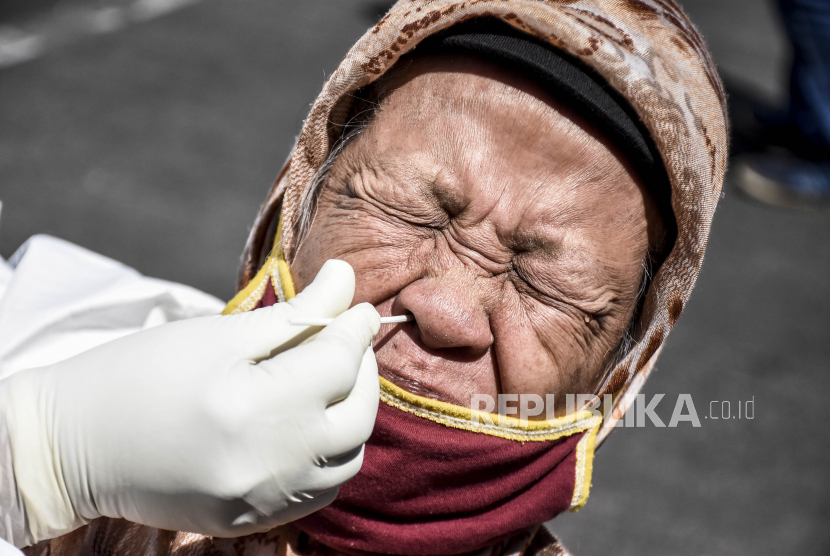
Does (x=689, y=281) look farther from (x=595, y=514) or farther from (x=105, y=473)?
(x=595, y=514)

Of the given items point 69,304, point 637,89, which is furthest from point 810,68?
point 69,304

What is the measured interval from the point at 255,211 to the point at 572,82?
3778 millimetres

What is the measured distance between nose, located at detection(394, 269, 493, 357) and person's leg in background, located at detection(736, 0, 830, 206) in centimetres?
543

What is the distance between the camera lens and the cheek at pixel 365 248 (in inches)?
59.4

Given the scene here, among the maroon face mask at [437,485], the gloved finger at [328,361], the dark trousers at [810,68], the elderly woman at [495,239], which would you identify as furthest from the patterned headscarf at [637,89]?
the dark trousers at [810,68]

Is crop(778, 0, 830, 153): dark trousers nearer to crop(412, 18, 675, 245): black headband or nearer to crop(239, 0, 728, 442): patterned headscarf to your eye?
crop(239, 0, 728, 442): patterned headscarf

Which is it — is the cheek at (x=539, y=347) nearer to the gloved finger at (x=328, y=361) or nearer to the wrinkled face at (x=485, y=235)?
the wrinkled face at (x=485, y=235)

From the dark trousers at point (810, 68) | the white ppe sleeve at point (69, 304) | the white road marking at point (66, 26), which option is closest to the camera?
the white ppe sleeve at point (69, 304)

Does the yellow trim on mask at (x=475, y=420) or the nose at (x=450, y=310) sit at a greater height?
the nose at (x=450, y=310)

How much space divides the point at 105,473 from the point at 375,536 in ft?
1.82

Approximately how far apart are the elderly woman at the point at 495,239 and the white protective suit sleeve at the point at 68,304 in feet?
1.79

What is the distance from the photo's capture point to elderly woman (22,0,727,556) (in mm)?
1442

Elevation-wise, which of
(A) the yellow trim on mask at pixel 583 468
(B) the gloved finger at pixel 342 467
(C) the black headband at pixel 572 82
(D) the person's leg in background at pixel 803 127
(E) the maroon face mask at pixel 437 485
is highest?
(C) the black headband at pixel 572 82

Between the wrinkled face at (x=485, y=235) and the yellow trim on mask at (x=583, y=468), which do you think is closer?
the wrinkled face at (x=485, y=235)
